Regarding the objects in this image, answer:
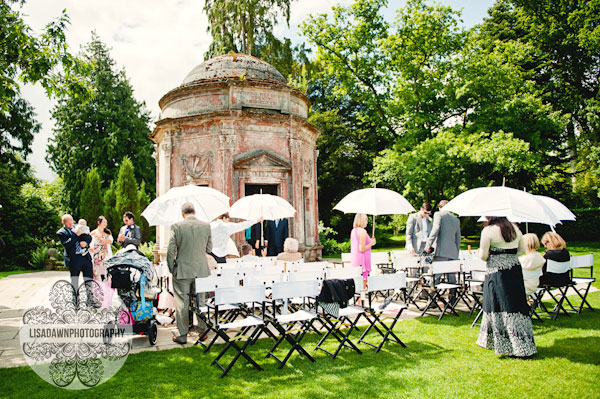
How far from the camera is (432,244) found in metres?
9.29

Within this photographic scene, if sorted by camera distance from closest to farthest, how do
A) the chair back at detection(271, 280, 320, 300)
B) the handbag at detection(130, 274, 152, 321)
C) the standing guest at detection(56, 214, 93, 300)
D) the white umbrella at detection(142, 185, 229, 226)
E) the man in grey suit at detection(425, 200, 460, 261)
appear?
the chair back at detection(271, 280, 320, 300) → the handbag at detection(130, 274, 152, 321) → the standing guest at detection(56, 214, 93, 300) → the white umbrella at detection(142, 185, 229, 226) → the man in grey suit at detection(425, 200, 460, 261)

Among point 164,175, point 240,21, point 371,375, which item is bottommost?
point 371,375

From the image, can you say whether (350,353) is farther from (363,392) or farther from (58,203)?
(58,203)

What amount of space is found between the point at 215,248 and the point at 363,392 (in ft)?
16.5

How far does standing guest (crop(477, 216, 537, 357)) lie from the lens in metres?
5.74

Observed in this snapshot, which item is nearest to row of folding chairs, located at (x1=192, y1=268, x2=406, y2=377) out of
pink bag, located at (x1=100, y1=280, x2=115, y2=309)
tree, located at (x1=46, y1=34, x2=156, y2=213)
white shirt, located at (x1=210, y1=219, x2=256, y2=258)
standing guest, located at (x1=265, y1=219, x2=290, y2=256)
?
white shirt, located at (x1=210, y1=219, x2=256, y2=258)

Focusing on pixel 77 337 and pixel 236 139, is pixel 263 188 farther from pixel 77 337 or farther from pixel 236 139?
pixel 77 337

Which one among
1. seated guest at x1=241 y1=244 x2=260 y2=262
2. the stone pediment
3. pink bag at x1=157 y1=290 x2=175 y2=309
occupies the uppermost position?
the stone pediment

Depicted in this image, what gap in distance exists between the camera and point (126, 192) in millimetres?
30281

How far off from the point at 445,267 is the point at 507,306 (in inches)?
96.6

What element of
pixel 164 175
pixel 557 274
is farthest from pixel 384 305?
pixel 164 175

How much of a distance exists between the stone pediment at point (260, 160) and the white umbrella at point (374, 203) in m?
6.20

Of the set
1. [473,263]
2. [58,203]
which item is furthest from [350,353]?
[58,203]

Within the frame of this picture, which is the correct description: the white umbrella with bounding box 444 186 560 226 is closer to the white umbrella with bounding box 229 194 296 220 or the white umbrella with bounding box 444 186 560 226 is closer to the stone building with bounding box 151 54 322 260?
the white umbrella with bounding box 229 194 296 220
